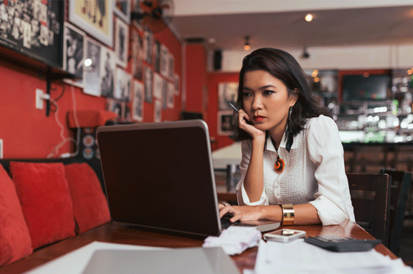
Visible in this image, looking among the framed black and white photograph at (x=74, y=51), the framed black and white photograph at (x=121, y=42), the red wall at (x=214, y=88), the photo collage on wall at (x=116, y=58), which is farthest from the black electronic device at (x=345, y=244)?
the red wall at (x=214, y=88)

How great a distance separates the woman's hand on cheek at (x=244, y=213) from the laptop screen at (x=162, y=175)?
171 millimetres

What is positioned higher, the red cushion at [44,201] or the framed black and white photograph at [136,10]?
the framed black and white photograph at [136,10]

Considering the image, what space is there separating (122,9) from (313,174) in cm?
322

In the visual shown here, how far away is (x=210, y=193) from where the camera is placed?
0.73 meters

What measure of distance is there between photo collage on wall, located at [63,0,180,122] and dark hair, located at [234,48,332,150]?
1.25 metres

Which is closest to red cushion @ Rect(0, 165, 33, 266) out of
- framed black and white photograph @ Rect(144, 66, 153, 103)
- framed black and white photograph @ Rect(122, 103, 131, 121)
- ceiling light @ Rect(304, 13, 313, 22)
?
framed black and white photograph @ Rect(122, 103, 131, 121)

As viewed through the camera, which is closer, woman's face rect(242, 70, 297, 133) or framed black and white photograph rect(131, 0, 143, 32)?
woman's face rect(242, 70, 297, 133)

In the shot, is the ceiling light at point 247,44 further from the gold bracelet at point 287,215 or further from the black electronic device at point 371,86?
the gold bracelet at point 287,215

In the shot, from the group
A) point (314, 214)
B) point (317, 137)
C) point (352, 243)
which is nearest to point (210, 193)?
point (352, 243)

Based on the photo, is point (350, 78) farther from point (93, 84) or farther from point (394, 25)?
point (93, 84)

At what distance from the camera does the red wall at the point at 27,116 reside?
6.52 feet

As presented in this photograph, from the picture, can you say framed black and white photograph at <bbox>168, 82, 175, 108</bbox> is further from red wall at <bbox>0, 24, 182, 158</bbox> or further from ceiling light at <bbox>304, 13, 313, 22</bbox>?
red wall at <bbox>0, 24, 182, 158</bbox>

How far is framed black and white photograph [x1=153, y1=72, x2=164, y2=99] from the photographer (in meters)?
5.12

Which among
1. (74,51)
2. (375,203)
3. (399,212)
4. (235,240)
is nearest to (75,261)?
(235,240)
